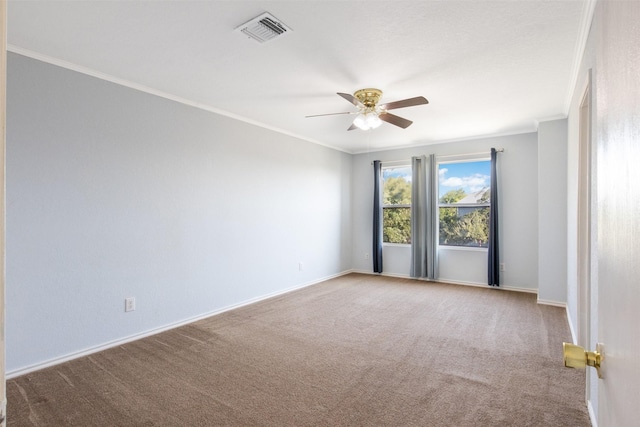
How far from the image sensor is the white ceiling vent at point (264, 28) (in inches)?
85.7

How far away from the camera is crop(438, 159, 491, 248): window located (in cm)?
557

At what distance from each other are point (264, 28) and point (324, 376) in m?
2.53

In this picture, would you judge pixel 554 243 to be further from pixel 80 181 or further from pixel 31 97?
pixel 31 97

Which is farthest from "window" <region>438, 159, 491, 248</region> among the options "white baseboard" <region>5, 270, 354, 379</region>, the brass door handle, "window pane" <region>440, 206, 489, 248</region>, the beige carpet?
the brass door handle

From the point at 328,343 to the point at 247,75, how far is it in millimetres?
2598

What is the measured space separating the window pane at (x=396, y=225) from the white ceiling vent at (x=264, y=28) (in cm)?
453

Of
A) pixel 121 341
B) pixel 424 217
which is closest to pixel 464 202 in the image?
pixel 424 217

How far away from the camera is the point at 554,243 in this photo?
4.32 meters

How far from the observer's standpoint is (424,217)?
590 centimetres

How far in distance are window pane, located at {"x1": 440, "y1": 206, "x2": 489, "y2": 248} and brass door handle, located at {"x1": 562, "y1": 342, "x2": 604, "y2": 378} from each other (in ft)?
17.1

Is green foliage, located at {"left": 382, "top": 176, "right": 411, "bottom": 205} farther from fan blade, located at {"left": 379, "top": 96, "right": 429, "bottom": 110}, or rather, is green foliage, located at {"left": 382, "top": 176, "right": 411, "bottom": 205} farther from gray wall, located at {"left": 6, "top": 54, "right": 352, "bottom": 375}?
fan blade, located at {"left": 379, "top": 96, "right": 429, "bottom": 110}

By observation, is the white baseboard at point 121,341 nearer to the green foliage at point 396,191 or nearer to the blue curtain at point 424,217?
the blue curtain at point 424,217

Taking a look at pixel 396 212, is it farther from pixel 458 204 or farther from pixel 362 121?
pixel 362 121

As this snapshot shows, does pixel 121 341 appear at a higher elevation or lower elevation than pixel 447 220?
A: lower
